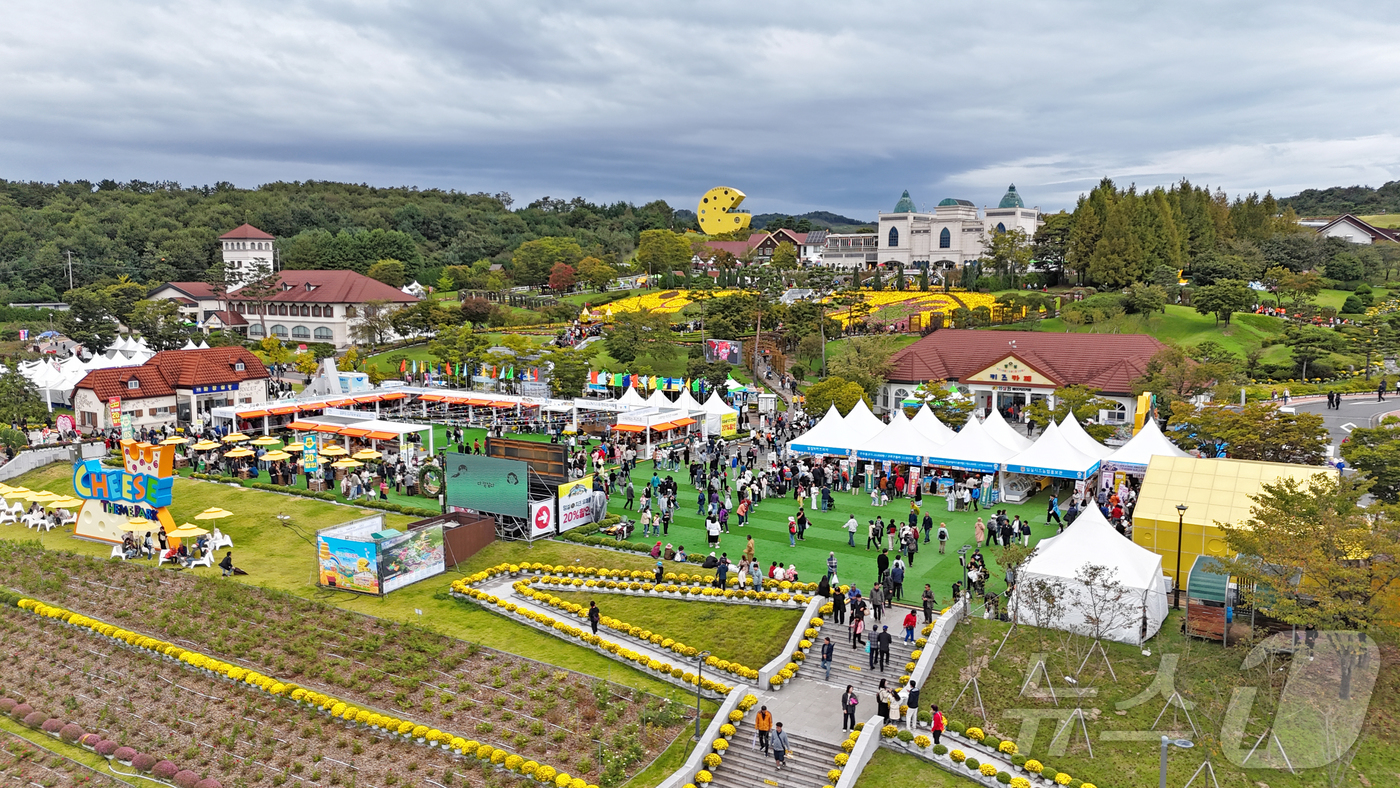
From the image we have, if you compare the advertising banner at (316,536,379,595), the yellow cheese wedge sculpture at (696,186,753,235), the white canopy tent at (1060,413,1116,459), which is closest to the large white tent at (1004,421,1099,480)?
the white canopy tent at (1060,413,1116,459)

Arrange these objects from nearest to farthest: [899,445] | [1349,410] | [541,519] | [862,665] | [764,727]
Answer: [764,727]
[862,665]
[541,519]
[899,445]
[1349,410]

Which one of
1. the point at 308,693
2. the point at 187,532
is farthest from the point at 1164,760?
the point at 187,532

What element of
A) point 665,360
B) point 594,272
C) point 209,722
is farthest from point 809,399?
point 594,272

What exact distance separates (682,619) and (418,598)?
22.2 feet

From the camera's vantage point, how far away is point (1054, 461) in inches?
1099

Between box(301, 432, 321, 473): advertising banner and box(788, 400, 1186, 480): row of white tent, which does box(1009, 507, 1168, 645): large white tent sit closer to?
box(788, 400, 1186, 480): row of white tent

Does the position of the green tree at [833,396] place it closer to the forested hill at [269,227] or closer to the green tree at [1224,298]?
the green tree at [1224,298]

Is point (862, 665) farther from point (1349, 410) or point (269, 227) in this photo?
point (269, 227)

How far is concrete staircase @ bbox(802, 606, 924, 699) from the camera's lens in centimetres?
1738

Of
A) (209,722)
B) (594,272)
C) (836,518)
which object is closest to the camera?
(209,722)

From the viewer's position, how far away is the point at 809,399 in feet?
126

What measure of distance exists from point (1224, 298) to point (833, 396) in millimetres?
29934

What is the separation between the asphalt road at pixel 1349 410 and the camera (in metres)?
35.3

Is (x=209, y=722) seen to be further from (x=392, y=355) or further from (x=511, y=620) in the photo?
(x=392, y=355)
